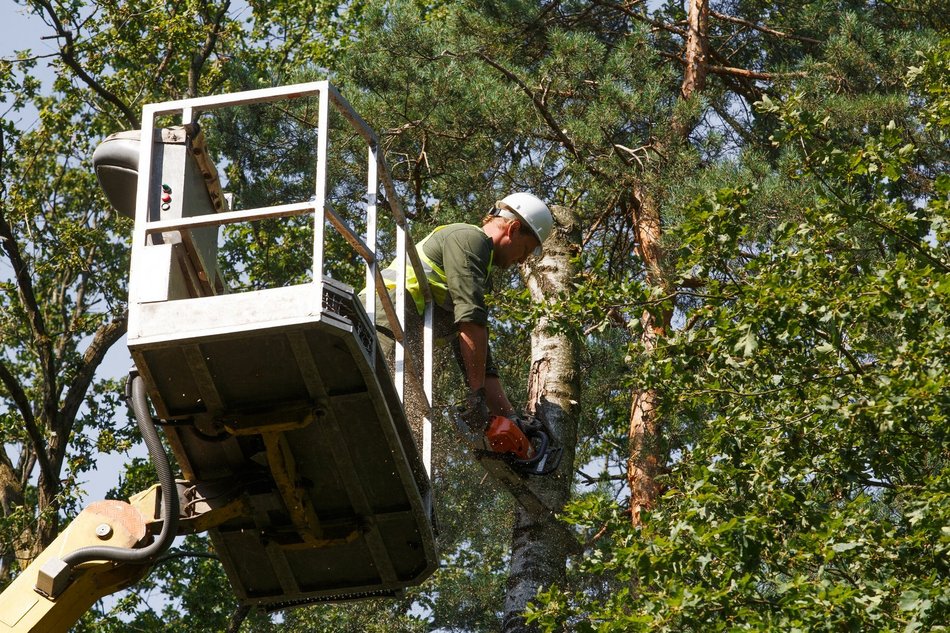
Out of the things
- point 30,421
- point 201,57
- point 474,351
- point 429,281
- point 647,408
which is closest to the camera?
point 474,351

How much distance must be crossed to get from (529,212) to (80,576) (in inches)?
128

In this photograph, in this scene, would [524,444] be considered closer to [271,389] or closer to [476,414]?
[476,414]

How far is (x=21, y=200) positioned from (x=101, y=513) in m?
9.50

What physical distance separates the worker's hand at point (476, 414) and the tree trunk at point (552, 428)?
59 centimetres

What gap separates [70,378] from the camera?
14367mm

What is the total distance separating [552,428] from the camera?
717cm

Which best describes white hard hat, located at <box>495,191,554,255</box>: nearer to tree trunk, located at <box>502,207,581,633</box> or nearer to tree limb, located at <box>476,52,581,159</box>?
tree trunk, located at <box>502,207,581,633</box>

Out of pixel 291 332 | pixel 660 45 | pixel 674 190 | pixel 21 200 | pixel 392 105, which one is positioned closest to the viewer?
pixel 291 332

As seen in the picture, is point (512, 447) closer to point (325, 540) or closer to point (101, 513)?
point (325, 540)

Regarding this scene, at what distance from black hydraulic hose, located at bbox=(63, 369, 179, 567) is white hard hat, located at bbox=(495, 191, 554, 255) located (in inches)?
109

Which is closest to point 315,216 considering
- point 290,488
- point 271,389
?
point 271,389

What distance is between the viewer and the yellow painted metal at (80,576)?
194 inches

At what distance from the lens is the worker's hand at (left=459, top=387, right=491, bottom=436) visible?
6.60m

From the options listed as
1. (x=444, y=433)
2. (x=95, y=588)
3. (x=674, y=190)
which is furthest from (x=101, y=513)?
(x=674, y=190)
